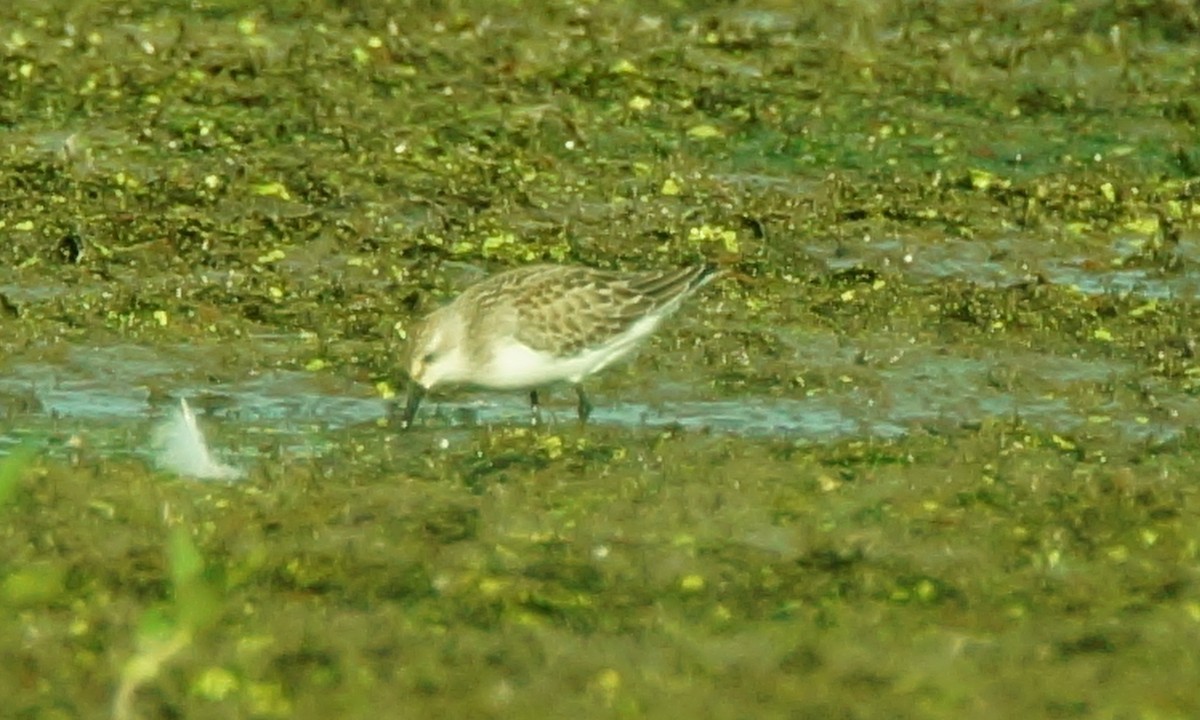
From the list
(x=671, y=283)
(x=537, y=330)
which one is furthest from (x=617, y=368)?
(x=537, y=330)

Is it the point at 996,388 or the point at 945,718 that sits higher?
the point at 945,718

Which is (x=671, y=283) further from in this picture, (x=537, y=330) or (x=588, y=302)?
(x=537, y=330)

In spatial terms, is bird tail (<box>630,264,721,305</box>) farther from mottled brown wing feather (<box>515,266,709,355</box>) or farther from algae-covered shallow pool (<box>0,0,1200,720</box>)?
algae-covered shallow pool (<box>0,0,1200,720</box>)

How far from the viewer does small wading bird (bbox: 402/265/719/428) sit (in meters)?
10.9

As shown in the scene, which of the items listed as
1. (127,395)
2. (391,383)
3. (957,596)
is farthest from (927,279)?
(957,596)

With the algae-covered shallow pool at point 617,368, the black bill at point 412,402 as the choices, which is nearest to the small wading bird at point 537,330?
the black bill at point 412,402

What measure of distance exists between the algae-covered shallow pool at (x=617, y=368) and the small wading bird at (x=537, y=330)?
0.73ft

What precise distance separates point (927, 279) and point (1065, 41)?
14.3 ft

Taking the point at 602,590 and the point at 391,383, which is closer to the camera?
the point at 602,590

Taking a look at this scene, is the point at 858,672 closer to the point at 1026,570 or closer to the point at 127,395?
the point at 1026,570

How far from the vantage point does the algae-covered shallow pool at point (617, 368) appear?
785 centimetres

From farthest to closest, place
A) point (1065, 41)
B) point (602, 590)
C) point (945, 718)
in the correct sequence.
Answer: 1. point (1065, 41)
2. point (602, 590)
3. point (945, 718)

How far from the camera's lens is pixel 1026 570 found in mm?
8812

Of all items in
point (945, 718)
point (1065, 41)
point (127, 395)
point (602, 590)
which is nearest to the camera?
point (945, 718)
